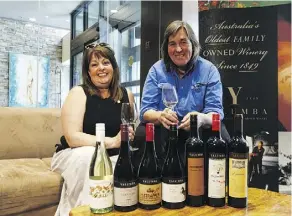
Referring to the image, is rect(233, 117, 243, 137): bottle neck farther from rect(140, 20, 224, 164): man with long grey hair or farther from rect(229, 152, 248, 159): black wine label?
rect(140, 20, 224, 164): man with long grey hair

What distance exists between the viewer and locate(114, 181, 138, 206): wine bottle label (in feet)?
3.01

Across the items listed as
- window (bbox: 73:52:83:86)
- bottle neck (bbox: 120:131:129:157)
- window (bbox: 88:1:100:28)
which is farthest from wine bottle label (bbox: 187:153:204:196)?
window (bbox: 88:1:100:28)

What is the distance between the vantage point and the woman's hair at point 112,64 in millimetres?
1729

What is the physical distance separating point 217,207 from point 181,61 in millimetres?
949

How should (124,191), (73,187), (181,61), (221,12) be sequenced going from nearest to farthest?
(124,191) < (73,187) < (181,61) < (221,12)

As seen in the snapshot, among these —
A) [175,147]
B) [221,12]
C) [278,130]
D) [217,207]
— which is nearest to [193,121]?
[175,147]

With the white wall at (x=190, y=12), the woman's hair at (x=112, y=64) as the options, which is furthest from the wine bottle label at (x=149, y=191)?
the white wall at (x=190, y=12)

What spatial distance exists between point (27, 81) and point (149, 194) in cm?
319

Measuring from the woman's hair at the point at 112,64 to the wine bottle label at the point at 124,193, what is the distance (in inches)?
36.0

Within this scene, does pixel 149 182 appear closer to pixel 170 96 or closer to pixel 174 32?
pixel 170 96

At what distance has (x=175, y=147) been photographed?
39.6 inches

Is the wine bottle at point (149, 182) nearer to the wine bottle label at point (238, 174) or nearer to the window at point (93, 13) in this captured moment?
the wine bottle label at point (238, 174)

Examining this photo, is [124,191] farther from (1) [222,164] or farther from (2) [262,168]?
(2) [262,168]

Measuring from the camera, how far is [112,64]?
5.83 ft
